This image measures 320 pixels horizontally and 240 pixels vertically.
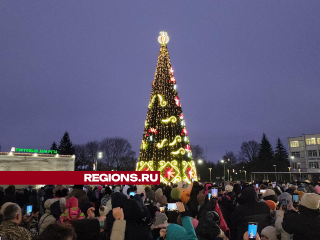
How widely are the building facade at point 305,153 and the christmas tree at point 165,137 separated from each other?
53832mm

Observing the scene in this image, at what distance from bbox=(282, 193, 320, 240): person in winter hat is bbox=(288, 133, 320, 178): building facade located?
71137 millimetres

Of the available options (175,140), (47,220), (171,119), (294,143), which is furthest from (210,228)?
(294,143)

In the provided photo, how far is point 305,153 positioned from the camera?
7112cm

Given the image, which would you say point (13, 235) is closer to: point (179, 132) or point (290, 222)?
point (290, 222)

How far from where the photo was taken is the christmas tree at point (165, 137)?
2452cm

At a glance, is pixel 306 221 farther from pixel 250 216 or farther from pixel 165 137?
pixel 165 137

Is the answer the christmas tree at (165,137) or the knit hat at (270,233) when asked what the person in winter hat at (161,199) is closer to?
the knit hat at (270,233)

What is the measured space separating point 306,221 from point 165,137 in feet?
68.9

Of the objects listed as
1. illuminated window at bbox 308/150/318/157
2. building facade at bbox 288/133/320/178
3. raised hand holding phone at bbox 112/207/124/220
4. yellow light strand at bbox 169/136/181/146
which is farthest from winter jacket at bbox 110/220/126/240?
illuminated window at bbox 308/150/318/157

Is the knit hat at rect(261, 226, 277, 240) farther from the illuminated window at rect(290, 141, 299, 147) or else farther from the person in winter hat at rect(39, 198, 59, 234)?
the illuminated window at rect(290, 141, 299, 147)

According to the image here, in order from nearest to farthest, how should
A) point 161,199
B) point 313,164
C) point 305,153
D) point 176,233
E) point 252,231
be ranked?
point 252,231
point 176,233
point 161,199
point 313,164
point 305,153

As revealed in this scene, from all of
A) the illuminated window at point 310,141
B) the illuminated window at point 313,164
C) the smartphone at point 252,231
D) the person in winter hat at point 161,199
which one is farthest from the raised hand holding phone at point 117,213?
the illuminated window at point 310,141

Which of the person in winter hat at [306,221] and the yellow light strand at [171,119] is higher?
the yellow light strand at [171,119]

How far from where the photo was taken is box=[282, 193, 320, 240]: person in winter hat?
4094 millimetres
